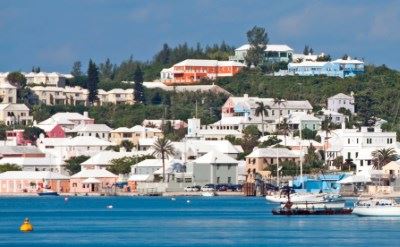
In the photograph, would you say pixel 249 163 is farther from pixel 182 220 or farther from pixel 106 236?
pixel 106 236

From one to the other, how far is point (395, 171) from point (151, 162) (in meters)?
26.2

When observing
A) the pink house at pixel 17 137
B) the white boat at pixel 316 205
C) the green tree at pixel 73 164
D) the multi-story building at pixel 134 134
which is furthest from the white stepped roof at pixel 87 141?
the white boat at pixel 316 205

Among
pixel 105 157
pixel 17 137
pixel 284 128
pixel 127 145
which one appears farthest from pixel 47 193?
pixel 284 128

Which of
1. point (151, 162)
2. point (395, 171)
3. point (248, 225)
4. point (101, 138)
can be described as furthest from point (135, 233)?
point (101, 138)

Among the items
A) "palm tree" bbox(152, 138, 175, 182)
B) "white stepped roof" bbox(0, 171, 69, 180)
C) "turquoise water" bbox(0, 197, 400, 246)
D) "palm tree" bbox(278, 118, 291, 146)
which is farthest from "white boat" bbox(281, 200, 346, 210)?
"palm tree" bbox(278, 118, 291, 146)

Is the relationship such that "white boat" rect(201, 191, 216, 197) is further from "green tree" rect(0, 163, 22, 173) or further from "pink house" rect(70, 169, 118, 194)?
"green tree" rect(0, 163, 22, 173)

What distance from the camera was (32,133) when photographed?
641 ft

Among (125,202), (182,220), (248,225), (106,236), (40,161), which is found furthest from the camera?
(40,161)

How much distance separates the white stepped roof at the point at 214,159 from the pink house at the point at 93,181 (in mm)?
9147

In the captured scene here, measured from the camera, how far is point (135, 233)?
95.3 m

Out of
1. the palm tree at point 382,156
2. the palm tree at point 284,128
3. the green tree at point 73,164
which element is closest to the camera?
the palm tree at point 382,156

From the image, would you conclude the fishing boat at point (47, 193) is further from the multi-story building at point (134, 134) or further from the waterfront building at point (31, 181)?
the multi-story building at point (134, 134)

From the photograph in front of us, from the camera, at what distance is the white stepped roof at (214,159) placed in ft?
544

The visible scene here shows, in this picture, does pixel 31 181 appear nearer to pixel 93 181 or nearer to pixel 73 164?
pixel 93 181
